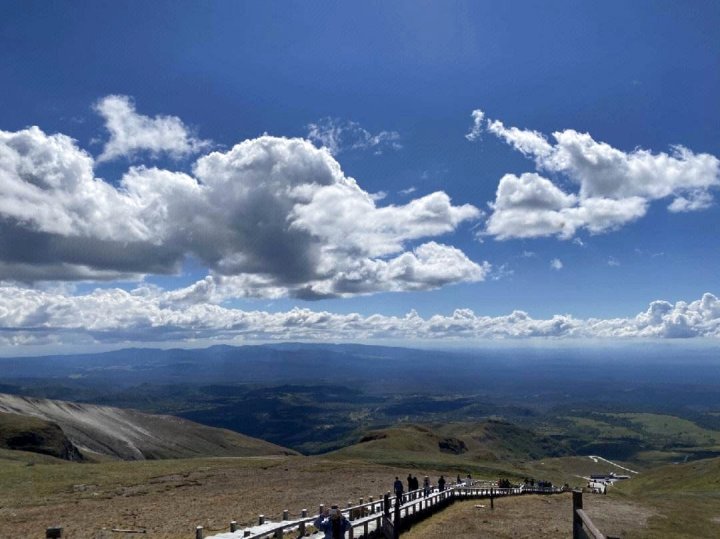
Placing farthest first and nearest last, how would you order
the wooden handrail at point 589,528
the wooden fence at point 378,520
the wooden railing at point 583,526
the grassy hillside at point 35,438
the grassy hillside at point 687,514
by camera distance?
the grassy hillside at point 35,438 < the grassy hillside at point 687,514 < the wooden fence at point 378,520 < the wooden railing at point 583,526 < the wooden handrail at point 589,528

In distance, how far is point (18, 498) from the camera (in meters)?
49.0

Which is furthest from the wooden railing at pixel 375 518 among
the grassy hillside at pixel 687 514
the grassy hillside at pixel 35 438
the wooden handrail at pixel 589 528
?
the grassy hillside at pixel 35 438

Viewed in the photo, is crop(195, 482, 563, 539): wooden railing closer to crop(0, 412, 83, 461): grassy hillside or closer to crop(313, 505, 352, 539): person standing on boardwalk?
crop(313, 505, 352, 539): person standing on boardwalk

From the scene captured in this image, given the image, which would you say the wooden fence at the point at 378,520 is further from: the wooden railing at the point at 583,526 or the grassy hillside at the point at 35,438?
the grassy hillside at the point at 35,438

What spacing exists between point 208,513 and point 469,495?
69.0 feet

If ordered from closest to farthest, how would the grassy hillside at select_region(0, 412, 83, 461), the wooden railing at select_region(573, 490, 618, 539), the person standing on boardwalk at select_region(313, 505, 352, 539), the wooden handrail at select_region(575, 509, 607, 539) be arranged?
the wooden handrail at select_region(575, 509, 607, 539), the wooden railing at select_region(573, 490, 618, 539), the person standing on boardwalk at select_region(313, 505, 352, 539), the grassy hillside at select_region(0, 412, 83, 461)

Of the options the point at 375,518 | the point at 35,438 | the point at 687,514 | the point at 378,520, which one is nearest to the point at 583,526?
the point at 375,518

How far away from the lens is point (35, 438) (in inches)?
5527

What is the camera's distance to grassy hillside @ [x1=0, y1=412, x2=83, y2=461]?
136 metres

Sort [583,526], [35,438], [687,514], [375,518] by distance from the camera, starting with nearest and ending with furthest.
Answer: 1. [583,526]
2. [375,518]
3. [687,514]
4. [35,438]

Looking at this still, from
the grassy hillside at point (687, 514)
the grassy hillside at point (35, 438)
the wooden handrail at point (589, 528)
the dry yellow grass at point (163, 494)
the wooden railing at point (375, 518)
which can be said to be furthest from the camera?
the grassy hillside at point (35, 438)

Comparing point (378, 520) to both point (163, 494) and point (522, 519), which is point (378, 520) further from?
point (163, 494)

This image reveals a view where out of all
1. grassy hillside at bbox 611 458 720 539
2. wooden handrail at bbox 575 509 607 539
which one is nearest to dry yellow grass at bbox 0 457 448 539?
grassy hillside at bbox 611 458 720 539

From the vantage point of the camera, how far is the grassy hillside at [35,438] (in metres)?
136
